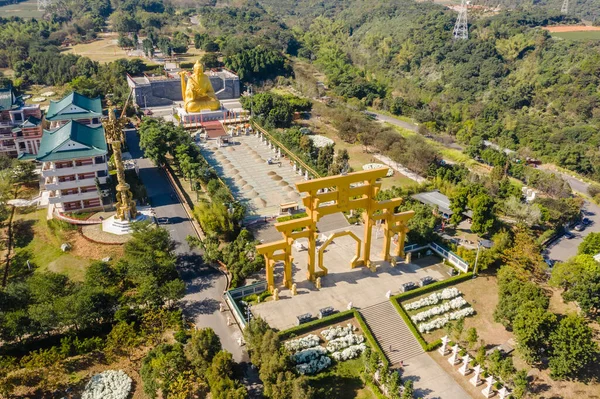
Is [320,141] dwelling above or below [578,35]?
below

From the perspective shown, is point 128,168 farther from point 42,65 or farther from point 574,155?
point 574,155

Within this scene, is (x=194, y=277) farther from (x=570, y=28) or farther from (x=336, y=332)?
(x=570, y=28)

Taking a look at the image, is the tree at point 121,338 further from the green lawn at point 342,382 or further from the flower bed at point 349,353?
the flower bed at point 349,353

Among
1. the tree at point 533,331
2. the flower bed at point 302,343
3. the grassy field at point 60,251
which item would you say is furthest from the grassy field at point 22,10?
the tree at point 533,331

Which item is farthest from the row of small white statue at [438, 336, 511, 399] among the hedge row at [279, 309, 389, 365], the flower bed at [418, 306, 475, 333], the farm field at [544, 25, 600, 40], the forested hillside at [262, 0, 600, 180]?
the farm field at [544, 25, 600, 40]

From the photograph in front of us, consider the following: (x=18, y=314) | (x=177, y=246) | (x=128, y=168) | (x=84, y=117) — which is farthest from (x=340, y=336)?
(x=84, y=117)

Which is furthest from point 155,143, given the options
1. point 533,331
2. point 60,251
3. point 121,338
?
point 533,331
